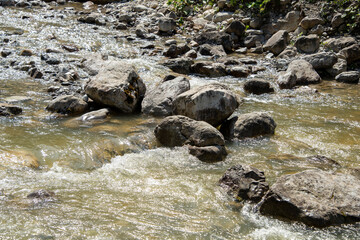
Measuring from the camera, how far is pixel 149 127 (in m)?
7.64

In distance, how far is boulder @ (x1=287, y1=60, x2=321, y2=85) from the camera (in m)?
11.5

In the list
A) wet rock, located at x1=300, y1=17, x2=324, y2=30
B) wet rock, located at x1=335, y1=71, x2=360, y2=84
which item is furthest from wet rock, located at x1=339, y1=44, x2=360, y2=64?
wet rock, located at x1=300, y1=17, x2=324, y2=30

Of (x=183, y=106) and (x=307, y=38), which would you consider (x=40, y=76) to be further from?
(x=307, y=38)

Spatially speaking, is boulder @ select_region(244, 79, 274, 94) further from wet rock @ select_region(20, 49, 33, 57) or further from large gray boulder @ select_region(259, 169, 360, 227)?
wet rock @ select_region(20, 49, 33, 57)

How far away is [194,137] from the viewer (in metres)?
6.51

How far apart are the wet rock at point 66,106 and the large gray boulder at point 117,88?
41 cm

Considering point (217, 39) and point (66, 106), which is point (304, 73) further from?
point (66, 106)

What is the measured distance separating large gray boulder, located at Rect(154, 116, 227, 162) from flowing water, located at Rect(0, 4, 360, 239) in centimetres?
17

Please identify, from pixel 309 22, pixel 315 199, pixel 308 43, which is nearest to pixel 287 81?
pixel 308 43

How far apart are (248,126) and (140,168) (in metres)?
2.67

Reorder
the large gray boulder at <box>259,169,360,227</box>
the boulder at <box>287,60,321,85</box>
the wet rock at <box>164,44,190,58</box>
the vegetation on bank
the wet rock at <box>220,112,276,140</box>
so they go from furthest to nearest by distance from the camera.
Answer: the vegetation on bank, the wet rock at <box>164,44,190,58</box>, the boulder at <box>287,60,321,85</box>, the wet rock at <box>220,112,276,140</box>, the large gray boulder at <box>259,169,360,227</box>

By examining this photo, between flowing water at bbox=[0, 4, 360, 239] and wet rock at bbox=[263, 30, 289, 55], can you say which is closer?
flowing water at bbox=[0, 4, 360, 239]

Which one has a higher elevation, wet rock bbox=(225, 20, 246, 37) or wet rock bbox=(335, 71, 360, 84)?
wet rock bbox=(225, 20, 246, 37)

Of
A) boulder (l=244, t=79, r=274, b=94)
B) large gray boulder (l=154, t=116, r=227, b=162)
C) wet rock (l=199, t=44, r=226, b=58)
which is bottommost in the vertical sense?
large gray boulder (l=154, t=116, r=227, b=162)
